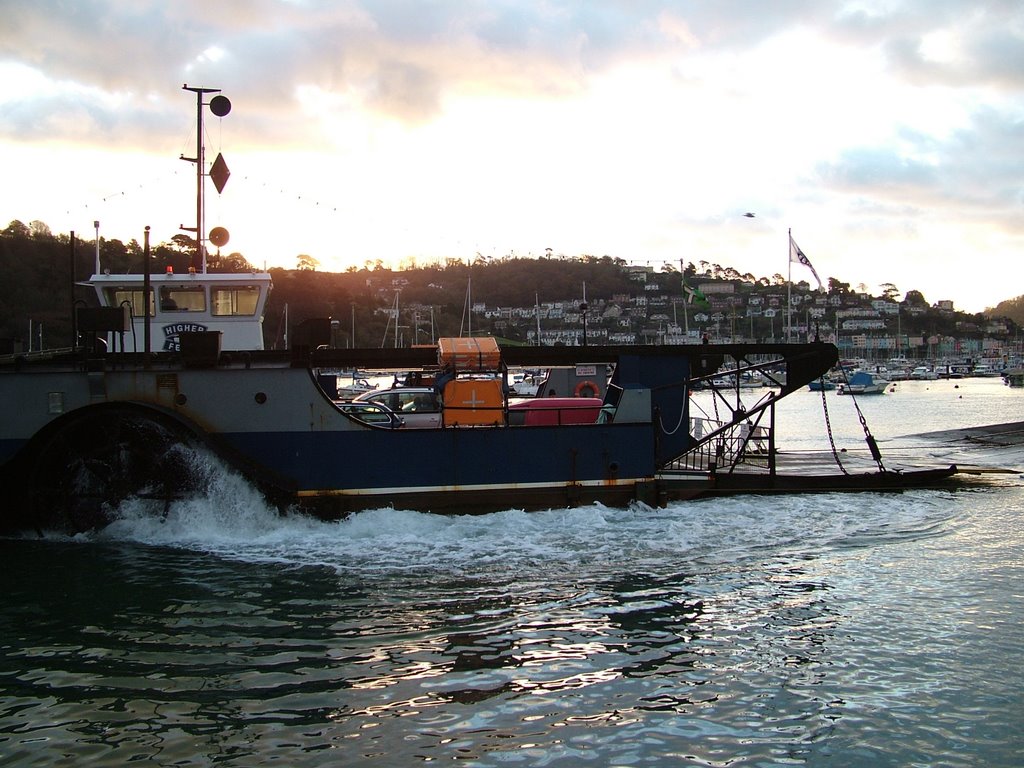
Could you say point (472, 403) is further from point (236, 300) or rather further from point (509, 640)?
point (509, 640)

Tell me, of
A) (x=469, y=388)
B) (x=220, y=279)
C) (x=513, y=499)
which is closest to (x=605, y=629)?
(x=513, y=499)

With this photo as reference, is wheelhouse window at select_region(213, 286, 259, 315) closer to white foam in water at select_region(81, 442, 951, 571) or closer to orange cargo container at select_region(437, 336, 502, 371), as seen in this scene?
white foam in water at select_region(81, 442, 951, 571)

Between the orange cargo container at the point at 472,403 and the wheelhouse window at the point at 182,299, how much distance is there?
4850 millimetres

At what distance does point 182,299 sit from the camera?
14523 millimetres

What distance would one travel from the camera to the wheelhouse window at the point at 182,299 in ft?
47.1

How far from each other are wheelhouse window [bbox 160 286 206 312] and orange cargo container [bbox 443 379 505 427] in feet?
15.9

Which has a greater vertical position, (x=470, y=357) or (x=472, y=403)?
(x=470, y=357)

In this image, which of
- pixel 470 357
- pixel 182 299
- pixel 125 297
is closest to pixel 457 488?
pixel 470 357

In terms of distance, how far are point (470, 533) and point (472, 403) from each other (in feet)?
6.71

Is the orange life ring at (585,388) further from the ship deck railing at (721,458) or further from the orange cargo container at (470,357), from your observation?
the orange cargo container at (470,357)

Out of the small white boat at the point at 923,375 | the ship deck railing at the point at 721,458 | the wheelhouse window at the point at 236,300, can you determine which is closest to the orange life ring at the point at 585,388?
the ship deck railing at the point at 721,458

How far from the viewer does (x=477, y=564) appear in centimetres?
1024

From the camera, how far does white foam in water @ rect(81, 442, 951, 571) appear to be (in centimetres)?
1061

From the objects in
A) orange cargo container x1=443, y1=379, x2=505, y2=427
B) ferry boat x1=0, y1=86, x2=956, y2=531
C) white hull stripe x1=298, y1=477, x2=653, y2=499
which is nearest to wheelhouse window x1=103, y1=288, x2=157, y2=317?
ferry boat x1=0, y1=86, x2=956, y2=531
